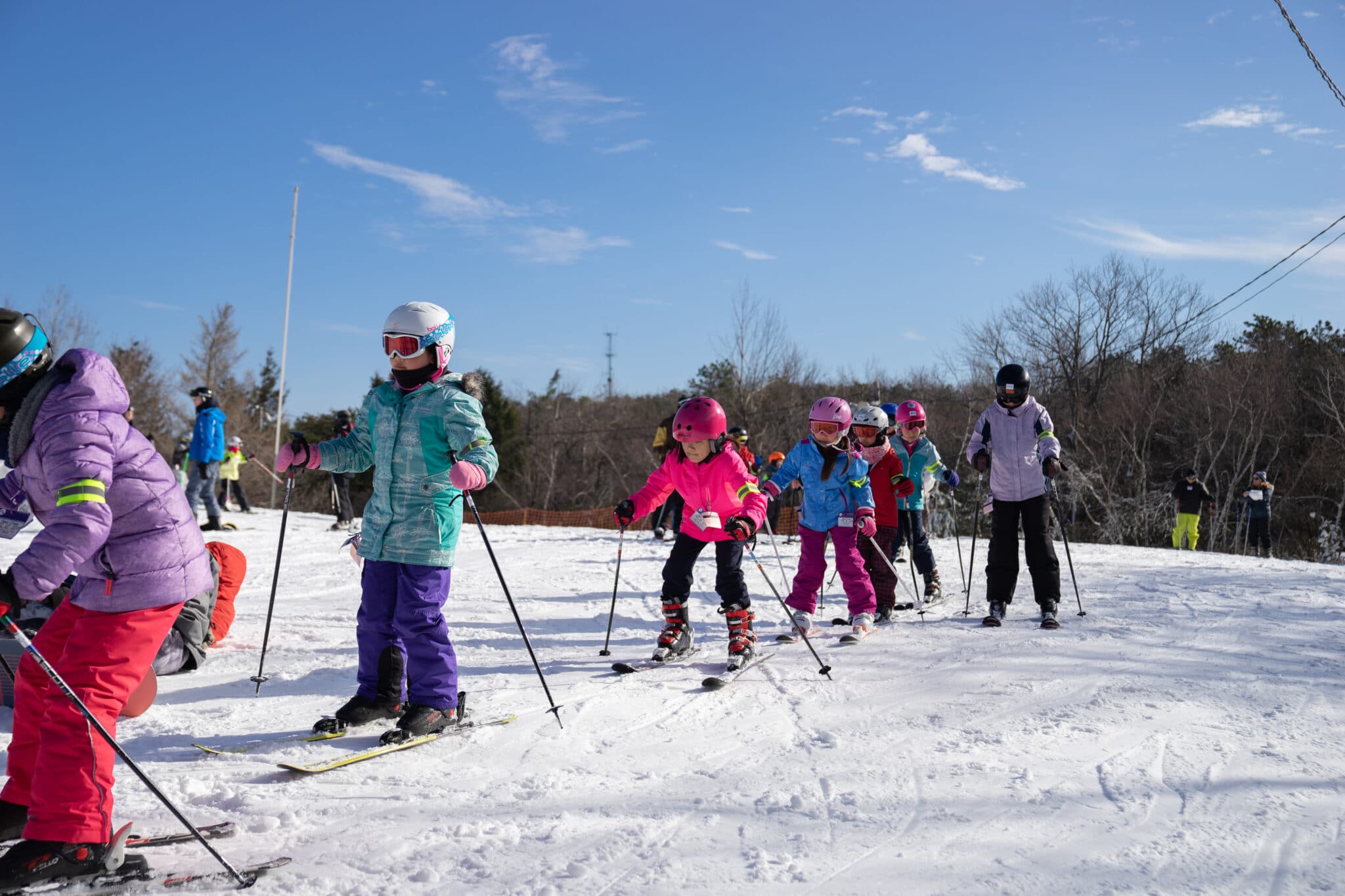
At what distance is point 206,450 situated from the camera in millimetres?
11242

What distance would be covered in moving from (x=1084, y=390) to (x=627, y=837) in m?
35.8

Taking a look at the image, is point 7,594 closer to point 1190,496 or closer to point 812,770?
point 812,770

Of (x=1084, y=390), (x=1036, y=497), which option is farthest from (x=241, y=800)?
(x=1084, y=390)

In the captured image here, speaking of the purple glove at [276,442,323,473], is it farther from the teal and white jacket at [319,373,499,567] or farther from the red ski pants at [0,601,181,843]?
the red ski pants at [0,601,181,843]

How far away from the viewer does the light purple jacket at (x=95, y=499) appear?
2.40 meters

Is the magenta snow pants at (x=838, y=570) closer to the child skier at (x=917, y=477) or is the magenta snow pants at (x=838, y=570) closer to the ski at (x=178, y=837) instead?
the child skier at (x=917, y=477)

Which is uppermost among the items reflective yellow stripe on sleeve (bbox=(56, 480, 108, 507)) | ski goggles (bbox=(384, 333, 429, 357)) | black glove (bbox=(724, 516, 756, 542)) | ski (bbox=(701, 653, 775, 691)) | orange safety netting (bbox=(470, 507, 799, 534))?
ski goggles (bbox=(384, 333, 429, 357))

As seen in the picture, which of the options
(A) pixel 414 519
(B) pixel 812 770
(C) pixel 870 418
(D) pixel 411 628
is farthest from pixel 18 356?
(C) pixel 870 418

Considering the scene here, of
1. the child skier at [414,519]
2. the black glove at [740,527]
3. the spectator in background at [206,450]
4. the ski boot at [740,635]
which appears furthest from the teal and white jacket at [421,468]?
the spectator in background at [206,450]

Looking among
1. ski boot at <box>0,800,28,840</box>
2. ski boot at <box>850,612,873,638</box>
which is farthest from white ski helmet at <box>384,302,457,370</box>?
ski boot at <box>850,612,873,638</box>

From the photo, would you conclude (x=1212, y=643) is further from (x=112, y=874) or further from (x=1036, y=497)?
(x=112, y=874)

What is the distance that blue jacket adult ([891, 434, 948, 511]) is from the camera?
8.38 m

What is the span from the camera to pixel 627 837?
2.83 metres

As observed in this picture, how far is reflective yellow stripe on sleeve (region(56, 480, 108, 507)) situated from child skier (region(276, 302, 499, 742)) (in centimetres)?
147
